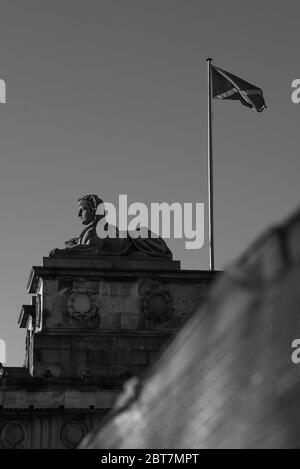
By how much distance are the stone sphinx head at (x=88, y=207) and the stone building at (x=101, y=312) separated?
11cm

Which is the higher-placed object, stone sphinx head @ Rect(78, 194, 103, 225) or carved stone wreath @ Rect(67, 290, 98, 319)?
stone sphinx head @ Rect(78, 194, 103, 225)

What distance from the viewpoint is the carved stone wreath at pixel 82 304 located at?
52125 mm

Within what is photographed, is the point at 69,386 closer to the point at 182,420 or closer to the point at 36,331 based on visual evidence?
the point at 36,331

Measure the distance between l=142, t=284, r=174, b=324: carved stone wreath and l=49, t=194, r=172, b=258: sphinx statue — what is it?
6.22ft

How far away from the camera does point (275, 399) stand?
865 centimetres

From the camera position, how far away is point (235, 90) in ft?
188

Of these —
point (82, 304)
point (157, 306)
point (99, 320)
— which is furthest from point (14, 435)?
point (157, 306)

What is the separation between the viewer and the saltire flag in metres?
56.8
